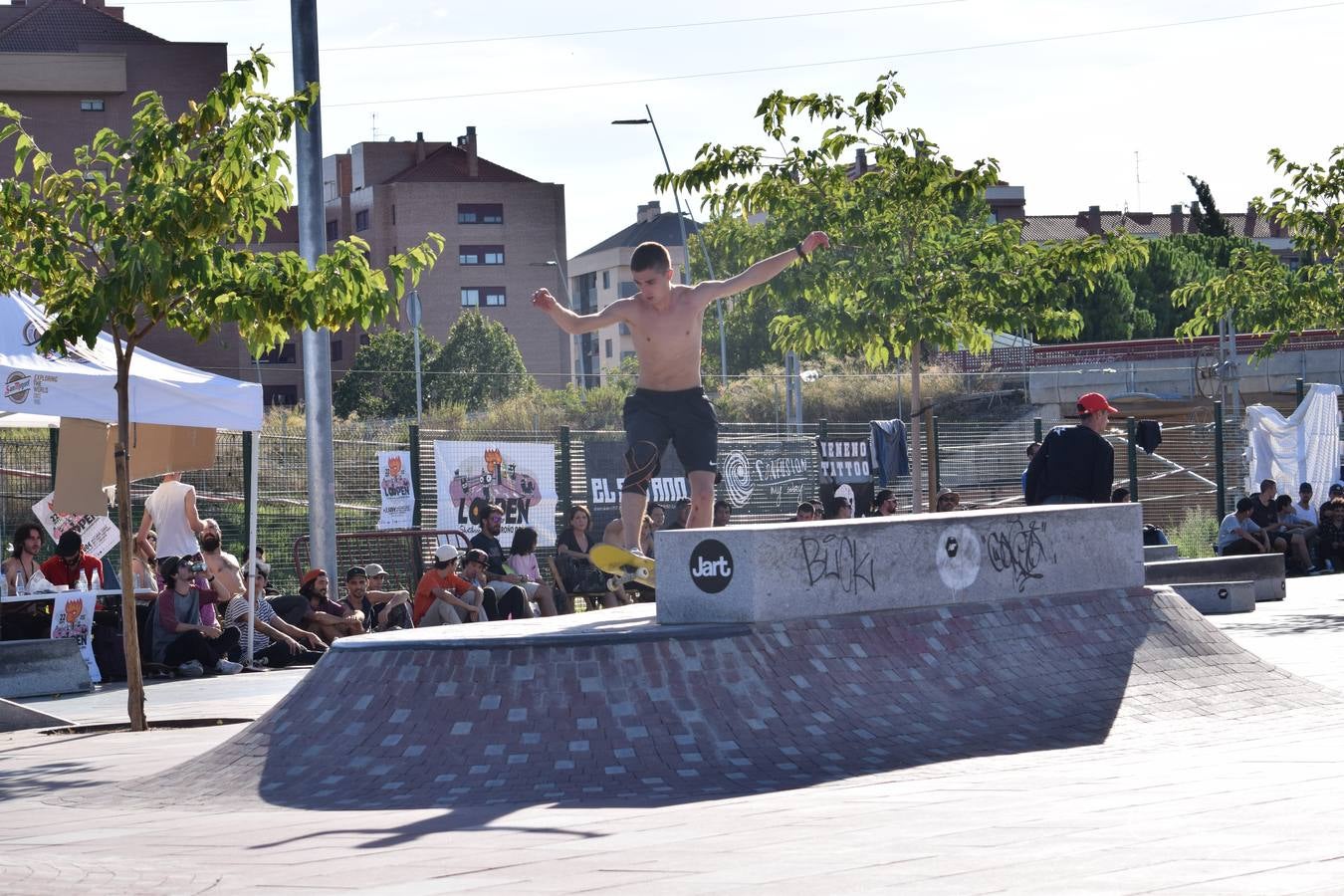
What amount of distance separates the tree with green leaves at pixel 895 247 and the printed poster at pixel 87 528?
19.0 ft

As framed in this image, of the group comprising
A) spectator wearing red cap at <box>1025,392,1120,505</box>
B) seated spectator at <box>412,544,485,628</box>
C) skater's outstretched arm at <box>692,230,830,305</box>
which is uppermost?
skater's outstretched arm at <box>692,230,830,305</box>

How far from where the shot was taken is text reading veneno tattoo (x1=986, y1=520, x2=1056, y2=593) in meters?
8.65

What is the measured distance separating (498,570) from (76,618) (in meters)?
3.96

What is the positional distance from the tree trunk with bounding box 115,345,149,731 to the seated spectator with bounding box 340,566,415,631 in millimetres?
4473

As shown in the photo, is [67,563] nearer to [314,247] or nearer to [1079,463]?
[314,247]

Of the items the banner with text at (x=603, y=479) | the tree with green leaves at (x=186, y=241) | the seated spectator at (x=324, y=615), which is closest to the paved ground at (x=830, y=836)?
the tree with green leaves at (x=186, y=241)

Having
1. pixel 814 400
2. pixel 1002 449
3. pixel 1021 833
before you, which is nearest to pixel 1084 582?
pixel 1021 833

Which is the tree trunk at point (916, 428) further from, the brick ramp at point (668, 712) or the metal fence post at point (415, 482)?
the brick ramp at point (668, 712)

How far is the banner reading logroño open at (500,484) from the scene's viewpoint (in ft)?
59.2

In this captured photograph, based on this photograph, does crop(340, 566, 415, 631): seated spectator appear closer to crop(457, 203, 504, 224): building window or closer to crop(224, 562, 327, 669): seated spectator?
crop(224, 562, 327, 669): seated spectator

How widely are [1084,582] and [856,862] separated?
16.3 ft

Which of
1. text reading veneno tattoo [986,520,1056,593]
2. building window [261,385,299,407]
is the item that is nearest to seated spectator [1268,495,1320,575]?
text reading veneno tattoo [986,520,1056,593]

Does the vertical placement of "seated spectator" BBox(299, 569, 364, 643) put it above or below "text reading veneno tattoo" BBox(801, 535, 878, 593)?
below

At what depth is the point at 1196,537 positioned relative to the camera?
26.4m
